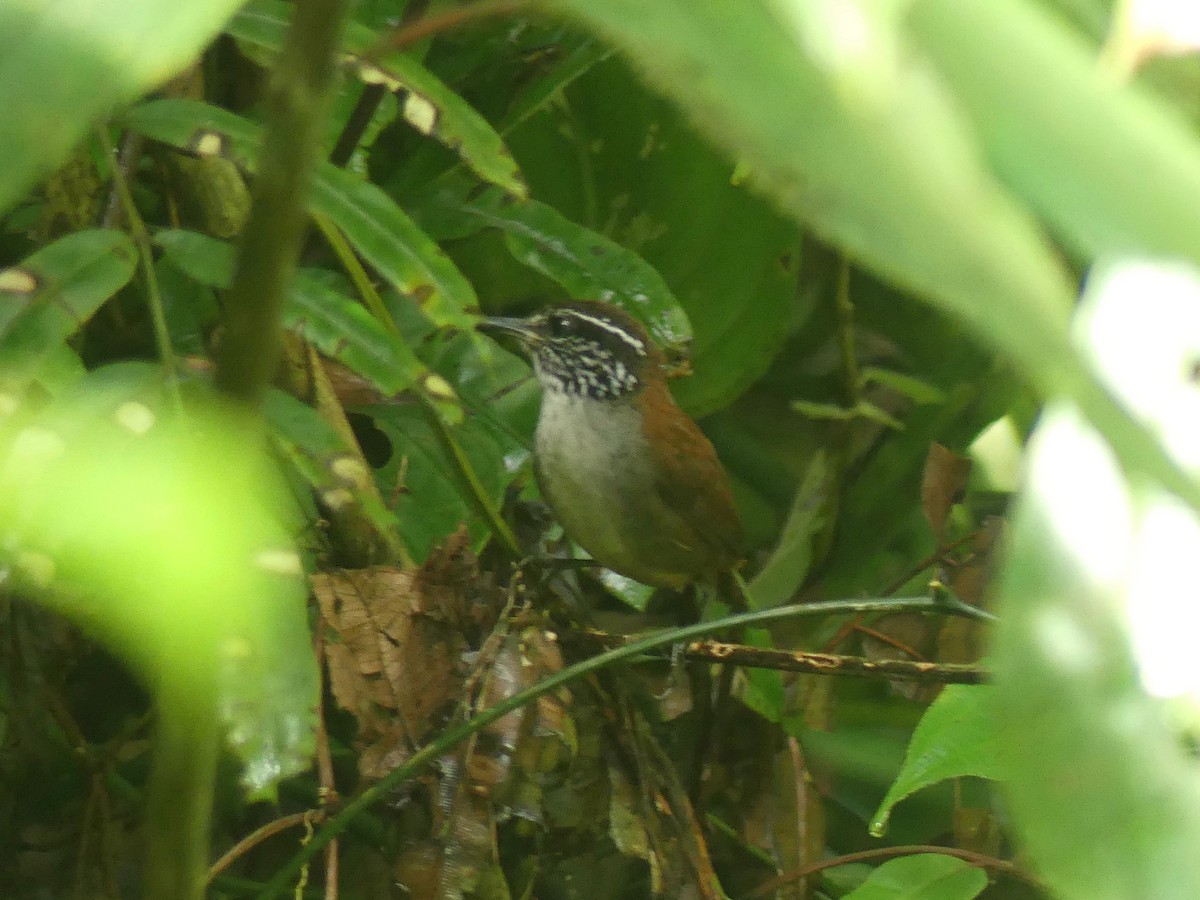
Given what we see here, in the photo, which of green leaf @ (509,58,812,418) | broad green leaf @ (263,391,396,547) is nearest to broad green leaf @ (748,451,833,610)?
green leaf @ (509,58,812,418)

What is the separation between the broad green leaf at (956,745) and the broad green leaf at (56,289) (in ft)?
2.88

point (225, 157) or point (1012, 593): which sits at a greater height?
point (1012, 593)

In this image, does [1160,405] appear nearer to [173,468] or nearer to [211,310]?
[173,468]

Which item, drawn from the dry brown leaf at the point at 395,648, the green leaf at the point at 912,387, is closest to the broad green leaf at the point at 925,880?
the dry brown leaf at the point at 395,648

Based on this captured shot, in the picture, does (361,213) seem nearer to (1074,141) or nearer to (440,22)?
(440,22)

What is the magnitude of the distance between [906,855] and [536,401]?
4.09ft

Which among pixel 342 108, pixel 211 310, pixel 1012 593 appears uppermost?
pixel 1012 593

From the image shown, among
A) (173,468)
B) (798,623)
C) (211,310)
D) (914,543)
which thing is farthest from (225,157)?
(914,543)

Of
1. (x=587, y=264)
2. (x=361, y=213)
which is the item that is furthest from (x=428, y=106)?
(x=587, y=264)

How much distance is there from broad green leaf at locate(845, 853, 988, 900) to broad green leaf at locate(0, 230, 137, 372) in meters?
1.02

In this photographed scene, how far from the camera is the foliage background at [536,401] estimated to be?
0.91 ft

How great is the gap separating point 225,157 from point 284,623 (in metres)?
0.61

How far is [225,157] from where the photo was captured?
4.54ft

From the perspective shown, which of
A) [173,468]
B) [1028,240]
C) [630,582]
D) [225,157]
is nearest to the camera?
[1028,240]
